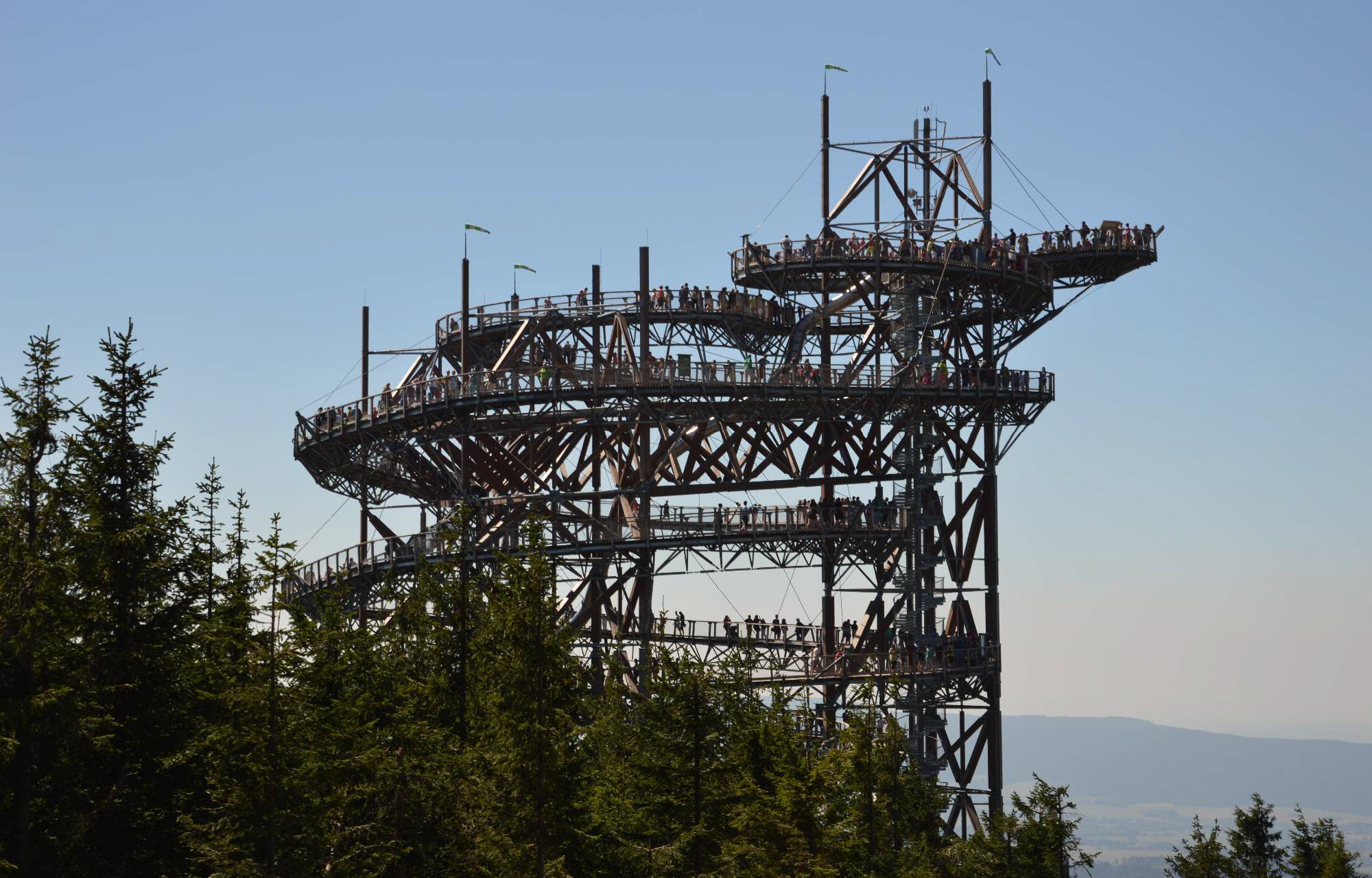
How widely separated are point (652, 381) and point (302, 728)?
3367cm

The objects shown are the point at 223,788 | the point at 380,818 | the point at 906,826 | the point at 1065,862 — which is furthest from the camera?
the point at 1065,862

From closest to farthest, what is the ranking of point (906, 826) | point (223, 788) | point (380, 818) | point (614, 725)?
point (223, 788), point (380, 818), point (614, 725), point (906, 826)

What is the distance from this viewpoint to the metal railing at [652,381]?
61281mm

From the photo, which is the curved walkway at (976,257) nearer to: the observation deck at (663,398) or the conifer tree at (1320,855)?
the observation deck at (663,398)

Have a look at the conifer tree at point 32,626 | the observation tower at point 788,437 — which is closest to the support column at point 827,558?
the observation tower at point 788,437

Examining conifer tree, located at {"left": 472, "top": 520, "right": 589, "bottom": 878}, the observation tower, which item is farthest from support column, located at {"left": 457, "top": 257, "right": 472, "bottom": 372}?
conifer tree, located at {"left": 472, "top": 520, "right": 589, "bottom": 878}

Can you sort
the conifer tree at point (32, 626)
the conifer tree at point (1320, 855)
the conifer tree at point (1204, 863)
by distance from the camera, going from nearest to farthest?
the conifer tree at point (32, 626) < the conifer tree at point (1204, 863) < the conifer tree at point (1320, 855)

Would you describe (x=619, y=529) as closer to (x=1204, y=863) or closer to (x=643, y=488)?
(x=643, y=488)

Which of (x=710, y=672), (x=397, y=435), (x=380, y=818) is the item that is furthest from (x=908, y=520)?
(x=380, y=818)

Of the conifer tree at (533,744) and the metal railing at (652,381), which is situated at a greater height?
the metal railing at (652,381)

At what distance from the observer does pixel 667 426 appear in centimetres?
6400

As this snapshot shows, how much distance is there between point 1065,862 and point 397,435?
90.8ft

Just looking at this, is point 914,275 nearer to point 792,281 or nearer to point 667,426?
point 792,281

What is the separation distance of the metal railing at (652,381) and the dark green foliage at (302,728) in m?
21.3
